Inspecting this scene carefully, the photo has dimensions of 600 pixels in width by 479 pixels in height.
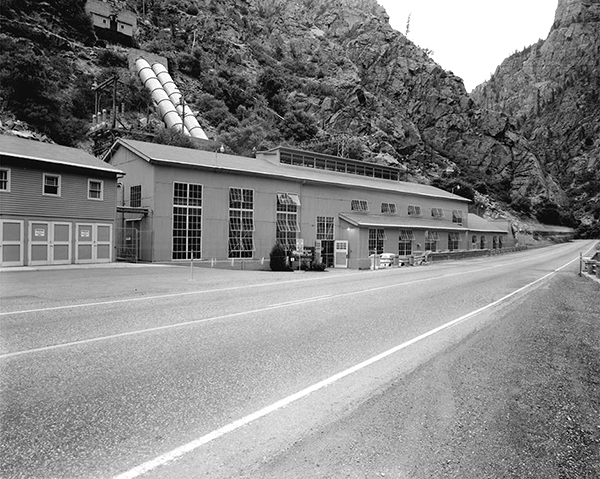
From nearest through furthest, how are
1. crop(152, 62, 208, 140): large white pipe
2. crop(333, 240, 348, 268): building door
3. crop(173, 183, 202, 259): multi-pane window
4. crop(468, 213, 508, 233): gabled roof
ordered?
1. crop(173, 183, 202, 259): multi-pane window
2. crop(333, 240, 348, 268): building door
3. crop(468, 213, 508, 233): gabled roof
4. crop(152, 62, 208, 140): large white pipe

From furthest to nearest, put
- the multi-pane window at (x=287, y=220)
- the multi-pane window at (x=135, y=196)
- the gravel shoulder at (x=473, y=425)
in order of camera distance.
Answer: the multi-pane window at (x=287, y=220) → the multi-pane window at (x=135, y=196) → the gravel shoulder at (x=473, y=425)

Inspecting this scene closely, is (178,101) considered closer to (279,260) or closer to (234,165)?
(234,165)

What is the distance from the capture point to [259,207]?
29734 millimetres

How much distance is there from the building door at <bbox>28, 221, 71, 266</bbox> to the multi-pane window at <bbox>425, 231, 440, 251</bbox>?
3374 cm

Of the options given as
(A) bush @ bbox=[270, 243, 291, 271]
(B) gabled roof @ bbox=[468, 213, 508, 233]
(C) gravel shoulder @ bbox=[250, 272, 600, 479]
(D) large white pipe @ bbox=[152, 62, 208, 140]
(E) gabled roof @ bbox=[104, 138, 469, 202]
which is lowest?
(C) gravel shoulder @ bbox=[250, 272, 600, 479]

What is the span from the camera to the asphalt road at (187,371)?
335 centimetres

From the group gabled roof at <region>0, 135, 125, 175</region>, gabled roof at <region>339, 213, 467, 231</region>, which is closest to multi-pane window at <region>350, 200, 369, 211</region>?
gabled roof at <region>339, 213, 467, 231</region>

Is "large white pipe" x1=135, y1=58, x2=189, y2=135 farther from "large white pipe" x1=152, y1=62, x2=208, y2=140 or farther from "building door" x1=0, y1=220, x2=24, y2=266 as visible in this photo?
"building door" x1=0, y1=220, x2=24, y2=266

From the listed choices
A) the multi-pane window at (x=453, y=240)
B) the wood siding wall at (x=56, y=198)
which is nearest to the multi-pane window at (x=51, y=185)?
the wood siding wall at (x=56, y=198)

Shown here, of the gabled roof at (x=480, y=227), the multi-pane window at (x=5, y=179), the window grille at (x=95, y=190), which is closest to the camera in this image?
the multi-pane window at (x=5, y=179)

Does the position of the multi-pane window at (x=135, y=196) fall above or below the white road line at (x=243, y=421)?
above

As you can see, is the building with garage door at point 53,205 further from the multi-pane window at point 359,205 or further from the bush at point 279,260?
the multi-pane window at point 359,205

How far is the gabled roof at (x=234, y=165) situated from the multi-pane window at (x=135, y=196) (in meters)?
2.35

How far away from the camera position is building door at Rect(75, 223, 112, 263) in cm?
2175
